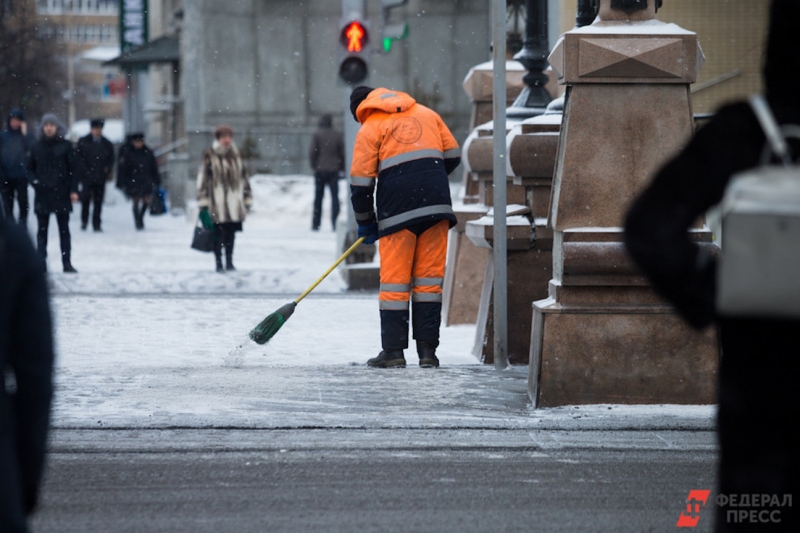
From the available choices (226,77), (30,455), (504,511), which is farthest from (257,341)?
(226,77)

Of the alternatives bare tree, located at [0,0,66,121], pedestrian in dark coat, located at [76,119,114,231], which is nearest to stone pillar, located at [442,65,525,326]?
pedestrian in dark coat, located at [76,119,114,231]

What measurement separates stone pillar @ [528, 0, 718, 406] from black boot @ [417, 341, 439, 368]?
5.30 feet

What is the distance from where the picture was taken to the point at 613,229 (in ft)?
22.4

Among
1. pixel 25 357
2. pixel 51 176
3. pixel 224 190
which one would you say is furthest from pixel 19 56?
pixel 25 357

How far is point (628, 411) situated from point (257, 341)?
9.87ft

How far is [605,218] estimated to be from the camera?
270 inches

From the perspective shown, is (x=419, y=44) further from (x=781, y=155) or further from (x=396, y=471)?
(x=781, y=155)

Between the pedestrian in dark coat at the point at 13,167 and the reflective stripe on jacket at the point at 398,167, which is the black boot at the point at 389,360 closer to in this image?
the reflective stripe on jacket at the point at 398,167

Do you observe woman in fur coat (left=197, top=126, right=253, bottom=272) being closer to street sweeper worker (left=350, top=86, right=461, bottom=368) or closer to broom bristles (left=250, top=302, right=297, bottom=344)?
broom bristles (left=250, top=302, right=297, bottom=344)

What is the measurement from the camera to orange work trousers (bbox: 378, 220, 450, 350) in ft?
27.2

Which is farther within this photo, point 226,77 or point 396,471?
point 226,77

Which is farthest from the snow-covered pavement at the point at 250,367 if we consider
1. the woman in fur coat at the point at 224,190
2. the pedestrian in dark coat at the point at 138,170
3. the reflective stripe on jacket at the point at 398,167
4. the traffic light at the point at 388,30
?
the pedestrian in dark coat at the point at 138,170

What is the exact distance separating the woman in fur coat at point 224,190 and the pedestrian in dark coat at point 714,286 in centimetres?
1298

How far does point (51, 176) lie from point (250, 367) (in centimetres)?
812
